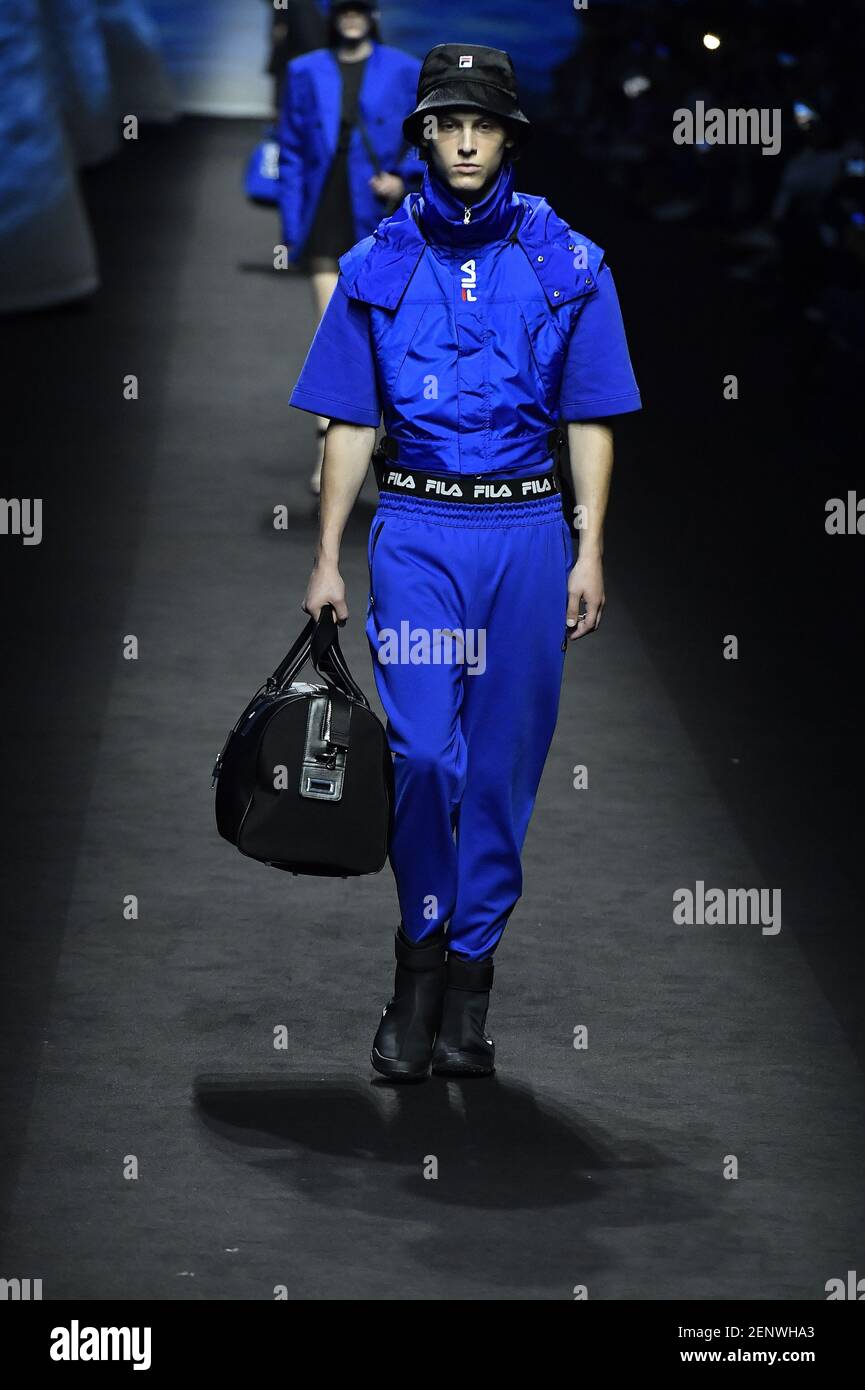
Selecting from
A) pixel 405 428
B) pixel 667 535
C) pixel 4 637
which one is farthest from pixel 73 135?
pixel 405 428

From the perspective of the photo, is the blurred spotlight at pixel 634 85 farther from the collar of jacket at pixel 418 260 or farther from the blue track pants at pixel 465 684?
the blue track pants at pixel 465 684

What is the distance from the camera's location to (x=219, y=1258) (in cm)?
383

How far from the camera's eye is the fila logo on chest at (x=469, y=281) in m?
4.35

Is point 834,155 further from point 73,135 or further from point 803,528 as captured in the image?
point 73,135

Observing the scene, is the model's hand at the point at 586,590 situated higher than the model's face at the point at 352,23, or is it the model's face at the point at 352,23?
the model's face at the point at 352,23

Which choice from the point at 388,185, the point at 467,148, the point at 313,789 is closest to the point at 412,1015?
the point at 313,789

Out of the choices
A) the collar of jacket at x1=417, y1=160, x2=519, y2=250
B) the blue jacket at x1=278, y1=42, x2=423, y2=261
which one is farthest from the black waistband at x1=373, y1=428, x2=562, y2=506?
the blue jacket at x1=278, y1=42, x2=423, y2=261

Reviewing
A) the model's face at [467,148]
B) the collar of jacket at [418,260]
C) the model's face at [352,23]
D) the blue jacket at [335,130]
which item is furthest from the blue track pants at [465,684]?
the model's face at [352,23]

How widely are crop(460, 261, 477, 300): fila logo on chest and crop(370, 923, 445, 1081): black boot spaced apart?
3.65 ft

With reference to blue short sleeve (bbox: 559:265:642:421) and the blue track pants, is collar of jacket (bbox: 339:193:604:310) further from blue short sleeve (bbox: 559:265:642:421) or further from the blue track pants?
the blue track pants

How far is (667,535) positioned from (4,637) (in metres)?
2.71

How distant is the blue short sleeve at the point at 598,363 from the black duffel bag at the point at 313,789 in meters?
0.65

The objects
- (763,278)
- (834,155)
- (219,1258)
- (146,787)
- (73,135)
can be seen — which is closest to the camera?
(219,1258)

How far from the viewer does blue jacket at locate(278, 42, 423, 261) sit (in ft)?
29.2
